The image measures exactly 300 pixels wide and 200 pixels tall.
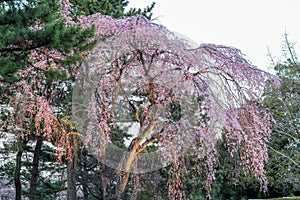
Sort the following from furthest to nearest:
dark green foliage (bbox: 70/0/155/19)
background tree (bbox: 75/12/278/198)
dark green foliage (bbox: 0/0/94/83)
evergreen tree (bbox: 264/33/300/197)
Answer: evergreen tree (bbox: 264/33/300/197) → dark green foliage (bbox: 70/0/155/19) → background tree (bbox: 75/12/278/198) → dark green foliage (bbox: 0/0/94/83)

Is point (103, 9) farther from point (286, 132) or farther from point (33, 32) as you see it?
point (286, 132)

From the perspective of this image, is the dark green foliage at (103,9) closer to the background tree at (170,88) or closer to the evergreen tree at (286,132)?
the background tree at (170,88)

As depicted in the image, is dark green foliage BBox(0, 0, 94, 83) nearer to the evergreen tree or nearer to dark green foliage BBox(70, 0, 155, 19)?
dark green foliage BBox(70, 0, 155, 19)

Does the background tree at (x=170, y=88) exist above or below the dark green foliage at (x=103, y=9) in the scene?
below

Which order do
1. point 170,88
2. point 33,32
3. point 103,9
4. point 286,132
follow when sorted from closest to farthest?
1. point 33,32
2. point 170,88
3. point 103,9
4. point 286,132

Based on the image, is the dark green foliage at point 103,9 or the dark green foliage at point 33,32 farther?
the dark green foliage at point 103,9

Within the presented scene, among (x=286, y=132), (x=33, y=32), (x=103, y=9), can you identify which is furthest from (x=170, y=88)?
(x=286, y=132)

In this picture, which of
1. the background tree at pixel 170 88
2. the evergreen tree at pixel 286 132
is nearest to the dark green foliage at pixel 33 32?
the background tree at pixel 170 88

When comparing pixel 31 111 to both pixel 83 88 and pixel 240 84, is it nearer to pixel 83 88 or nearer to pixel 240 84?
pixel 83 88

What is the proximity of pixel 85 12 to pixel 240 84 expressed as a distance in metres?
3.26

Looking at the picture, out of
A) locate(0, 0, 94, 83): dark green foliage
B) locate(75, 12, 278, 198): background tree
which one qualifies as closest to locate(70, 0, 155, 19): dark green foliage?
locate(75, 12, 278, 198): background tree

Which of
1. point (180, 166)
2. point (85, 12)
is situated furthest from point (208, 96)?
point (85, 12)

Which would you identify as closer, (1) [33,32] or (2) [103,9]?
(1) [33,32]

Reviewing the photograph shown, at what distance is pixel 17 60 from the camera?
3373 mm
